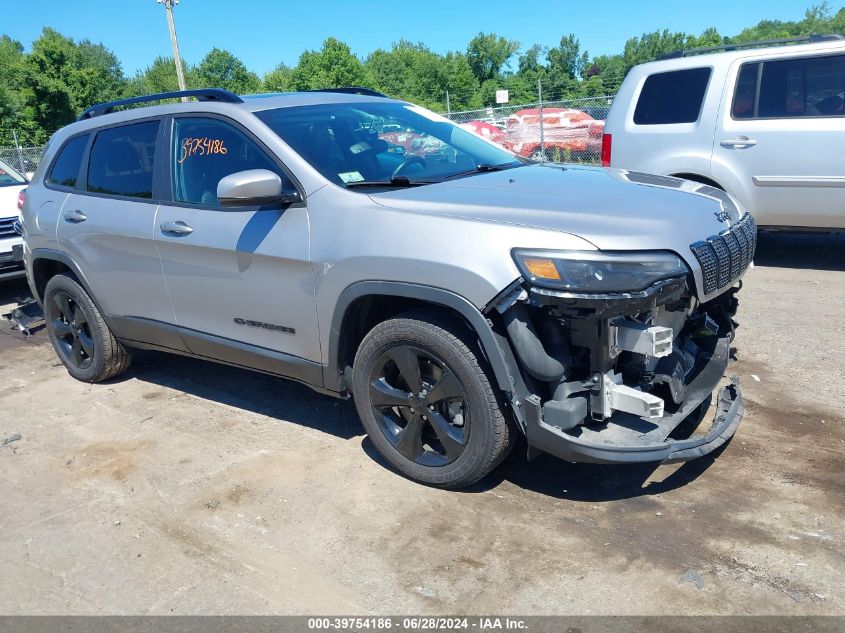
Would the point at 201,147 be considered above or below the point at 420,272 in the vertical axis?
above

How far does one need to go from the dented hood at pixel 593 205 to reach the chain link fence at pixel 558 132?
12310 mm

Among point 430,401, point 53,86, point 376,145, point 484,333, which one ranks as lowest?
point 430,401

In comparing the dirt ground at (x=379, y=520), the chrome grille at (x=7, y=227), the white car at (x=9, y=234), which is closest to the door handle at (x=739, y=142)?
the dirt ground at (x=379, y=520)

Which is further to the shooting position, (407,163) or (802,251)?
(802,251)

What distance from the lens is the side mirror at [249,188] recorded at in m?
3.39

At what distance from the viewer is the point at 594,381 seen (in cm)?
298

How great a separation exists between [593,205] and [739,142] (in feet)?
15.2

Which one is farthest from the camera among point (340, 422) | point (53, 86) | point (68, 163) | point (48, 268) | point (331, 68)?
point (331, 68)

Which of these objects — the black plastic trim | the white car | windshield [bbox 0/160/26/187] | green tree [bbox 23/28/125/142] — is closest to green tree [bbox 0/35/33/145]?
green tree [bbox 23/28/125/142]

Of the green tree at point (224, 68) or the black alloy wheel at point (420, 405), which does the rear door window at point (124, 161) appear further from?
the green tree at point (224, 68)

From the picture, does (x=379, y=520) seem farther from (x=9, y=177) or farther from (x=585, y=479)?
(x=9, y=177)

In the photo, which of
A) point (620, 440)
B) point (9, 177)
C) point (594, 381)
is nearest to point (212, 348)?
point (594, 381)

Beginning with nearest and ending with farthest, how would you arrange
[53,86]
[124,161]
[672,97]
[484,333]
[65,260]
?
[484,333]
[124,161]
[65,260]
[672,97]
[53,86]

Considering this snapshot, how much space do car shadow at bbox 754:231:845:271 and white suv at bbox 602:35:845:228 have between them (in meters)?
0.56
